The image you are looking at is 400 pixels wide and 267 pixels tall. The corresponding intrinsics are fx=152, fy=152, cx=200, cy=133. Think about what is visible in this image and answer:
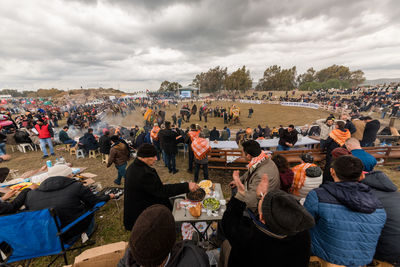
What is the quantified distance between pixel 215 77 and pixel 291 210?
8137 centimetres

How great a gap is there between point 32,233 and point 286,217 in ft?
12.6

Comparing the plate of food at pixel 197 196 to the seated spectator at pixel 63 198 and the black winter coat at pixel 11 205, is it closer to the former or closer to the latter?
the seated spectator at pixel 63 198

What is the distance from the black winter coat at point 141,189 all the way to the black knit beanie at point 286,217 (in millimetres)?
1625

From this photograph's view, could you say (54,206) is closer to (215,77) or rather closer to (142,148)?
(142,148)

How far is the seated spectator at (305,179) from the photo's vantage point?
308 centimetres

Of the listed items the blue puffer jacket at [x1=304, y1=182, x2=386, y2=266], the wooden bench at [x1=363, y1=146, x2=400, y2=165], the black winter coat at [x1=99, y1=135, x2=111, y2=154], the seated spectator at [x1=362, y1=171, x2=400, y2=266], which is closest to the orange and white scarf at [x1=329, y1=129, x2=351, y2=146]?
the wooden bench at [x1=363, y1=146, x2=400, y2=165]

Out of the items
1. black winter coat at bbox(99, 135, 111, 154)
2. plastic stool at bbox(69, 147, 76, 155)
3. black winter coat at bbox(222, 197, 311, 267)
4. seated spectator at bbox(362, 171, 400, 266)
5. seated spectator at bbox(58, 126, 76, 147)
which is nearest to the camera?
black winter coat at bbox(222, 197, 311, 267)

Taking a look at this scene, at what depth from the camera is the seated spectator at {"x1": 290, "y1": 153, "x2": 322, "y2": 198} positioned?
308cm

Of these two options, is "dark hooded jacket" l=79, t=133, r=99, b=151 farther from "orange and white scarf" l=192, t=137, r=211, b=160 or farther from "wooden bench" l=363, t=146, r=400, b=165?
"wooden bench" l=363, t=146, r=400, b=165

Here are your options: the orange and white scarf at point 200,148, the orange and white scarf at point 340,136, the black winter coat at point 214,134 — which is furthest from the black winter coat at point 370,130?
the orange and white scarf at point 200,148

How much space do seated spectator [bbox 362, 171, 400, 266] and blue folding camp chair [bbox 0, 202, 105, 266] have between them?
4714mm

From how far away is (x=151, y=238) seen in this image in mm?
997

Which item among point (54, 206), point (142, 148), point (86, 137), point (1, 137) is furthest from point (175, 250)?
point (1, 137)

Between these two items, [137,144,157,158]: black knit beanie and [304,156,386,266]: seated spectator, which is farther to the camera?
[137,144,157,158]: black knit beanie
